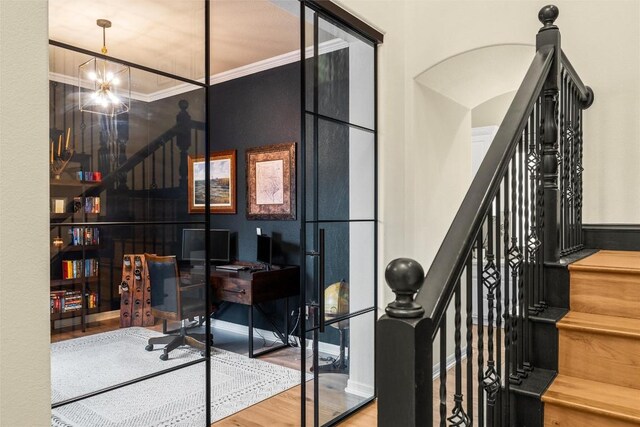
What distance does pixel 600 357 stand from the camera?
1525 mm

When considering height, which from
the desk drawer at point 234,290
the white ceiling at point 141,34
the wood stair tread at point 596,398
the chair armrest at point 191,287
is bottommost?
the desk drawer at point 234,290

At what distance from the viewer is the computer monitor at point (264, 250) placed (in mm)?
4500

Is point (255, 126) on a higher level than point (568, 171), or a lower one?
higher

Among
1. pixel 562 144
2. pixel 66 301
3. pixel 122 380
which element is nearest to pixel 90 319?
pixel 66 301

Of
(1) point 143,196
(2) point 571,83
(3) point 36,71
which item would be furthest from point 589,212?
(3) point 36,71

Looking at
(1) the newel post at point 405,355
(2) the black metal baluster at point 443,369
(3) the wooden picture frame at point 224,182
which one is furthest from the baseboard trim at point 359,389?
(3) the wooden picture frame at point 224,182

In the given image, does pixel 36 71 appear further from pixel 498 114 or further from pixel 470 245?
pixel 498 114

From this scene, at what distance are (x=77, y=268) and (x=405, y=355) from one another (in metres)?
1.34

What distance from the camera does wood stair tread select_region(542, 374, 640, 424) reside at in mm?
1316

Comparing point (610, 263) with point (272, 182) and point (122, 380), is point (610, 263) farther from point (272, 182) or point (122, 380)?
point (272, 182)

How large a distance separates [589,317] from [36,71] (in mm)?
1938

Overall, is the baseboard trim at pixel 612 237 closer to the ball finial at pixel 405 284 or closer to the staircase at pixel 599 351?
the staircase at pixel 599 351

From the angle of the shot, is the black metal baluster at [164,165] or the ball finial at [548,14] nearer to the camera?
the ball finial at [548,14]

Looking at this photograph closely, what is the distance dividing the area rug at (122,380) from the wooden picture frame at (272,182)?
249 cm
